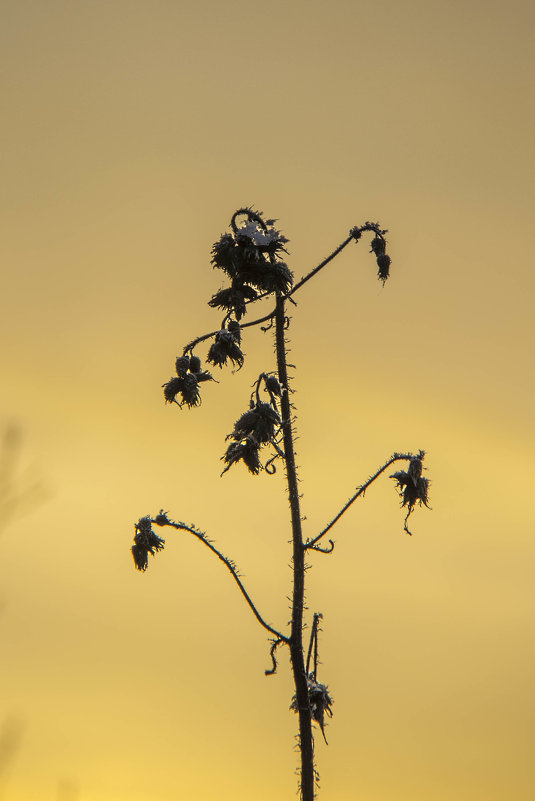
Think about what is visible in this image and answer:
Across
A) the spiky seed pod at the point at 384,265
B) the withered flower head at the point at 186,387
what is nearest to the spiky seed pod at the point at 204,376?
the withered flower head at the point at 186,387

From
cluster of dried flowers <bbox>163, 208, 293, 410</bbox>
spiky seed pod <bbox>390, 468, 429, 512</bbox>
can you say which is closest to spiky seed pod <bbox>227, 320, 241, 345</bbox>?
cluster of dried flowers <bbox>163, 208, 293, 410</bbox>

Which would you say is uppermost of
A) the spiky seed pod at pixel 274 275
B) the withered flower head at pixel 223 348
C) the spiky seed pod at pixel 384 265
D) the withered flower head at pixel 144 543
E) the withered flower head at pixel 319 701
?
the spiky seed pod at pixel 384 265

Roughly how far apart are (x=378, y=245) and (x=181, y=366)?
1.78 metres

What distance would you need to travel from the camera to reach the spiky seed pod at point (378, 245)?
24.4 feet

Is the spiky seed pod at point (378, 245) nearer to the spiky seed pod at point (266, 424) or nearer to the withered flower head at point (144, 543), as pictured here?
the spiky seed pod at point (266, 424)

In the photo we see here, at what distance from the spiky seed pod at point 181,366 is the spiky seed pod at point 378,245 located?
1.69m

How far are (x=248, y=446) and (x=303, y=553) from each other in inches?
32.3

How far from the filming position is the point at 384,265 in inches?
292

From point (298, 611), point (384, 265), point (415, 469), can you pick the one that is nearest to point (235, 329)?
point (384, 265)

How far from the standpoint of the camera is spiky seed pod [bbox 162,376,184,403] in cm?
727

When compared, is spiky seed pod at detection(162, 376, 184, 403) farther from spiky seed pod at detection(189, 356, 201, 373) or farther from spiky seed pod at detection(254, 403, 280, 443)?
spiky seed pod at detection(254, 403, 280, 443)

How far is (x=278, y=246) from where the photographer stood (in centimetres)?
686

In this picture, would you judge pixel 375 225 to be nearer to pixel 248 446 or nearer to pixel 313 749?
pixel 248 446

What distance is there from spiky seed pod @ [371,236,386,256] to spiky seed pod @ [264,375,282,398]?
1.43 metres
